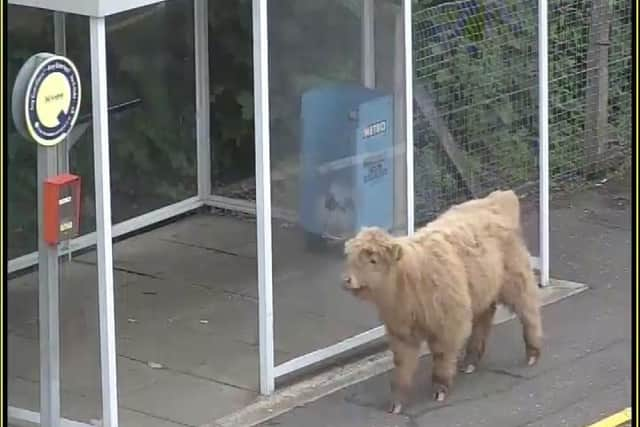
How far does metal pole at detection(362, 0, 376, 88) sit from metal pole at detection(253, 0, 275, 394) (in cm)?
92

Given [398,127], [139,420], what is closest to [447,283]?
[398,127]

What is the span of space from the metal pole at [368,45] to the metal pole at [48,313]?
2.22 metres

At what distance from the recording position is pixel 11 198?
8.12 m

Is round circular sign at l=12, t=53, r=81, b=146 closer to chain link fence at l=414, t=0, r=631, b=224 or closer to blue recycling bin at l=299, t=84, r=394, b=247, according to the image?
blue recycling bin at l=299, t=84, r=394, b=247

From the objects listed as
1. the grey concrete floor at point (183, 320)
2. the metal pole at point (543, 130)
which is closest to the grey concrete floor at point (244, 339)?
the grey concrete floor at point (183, 320)

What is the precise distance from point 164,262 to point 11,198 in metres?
3.07

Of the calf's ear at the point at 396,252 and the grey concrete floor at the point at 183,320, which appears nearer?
the grey concrete floor at the point at 183,320

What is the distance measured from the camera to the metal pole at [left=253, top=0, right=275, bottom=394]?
8.83 metres

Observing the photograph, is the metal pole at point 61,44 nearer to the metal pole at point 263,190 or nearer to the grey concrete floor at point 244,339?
the grey concrete floor at point 244,339

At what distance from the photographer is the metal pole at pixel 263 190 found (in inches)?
348

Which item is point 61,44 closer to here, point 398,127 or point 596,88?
point 398,127

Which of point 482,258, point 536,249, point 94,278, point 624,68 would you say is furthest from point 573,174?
point 94,278

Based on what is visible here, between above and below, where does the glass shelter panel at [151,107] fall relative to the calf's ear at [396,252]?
above

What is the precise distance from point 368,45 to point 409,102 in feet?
1.41
